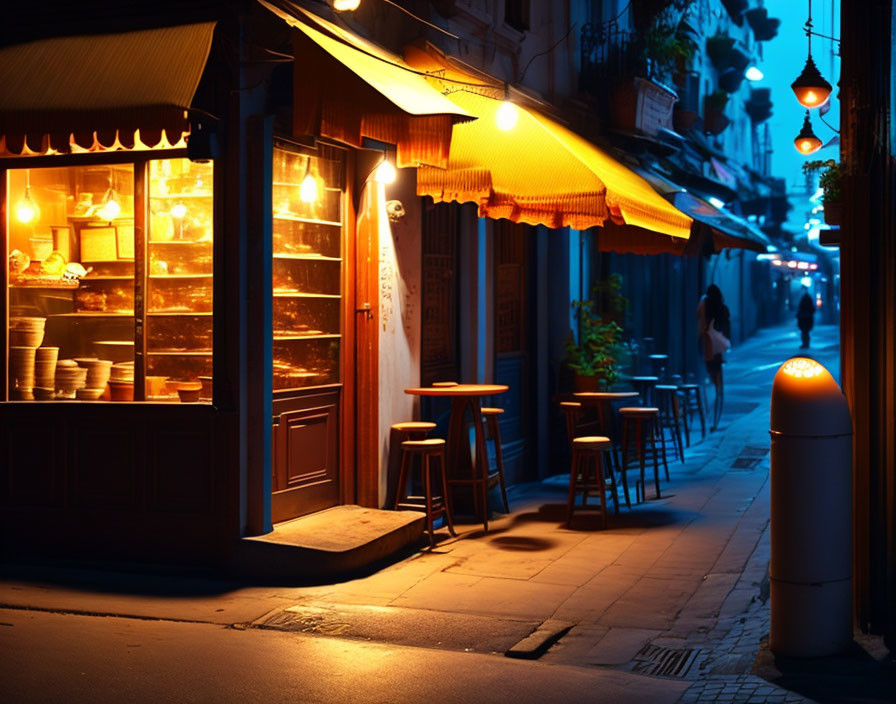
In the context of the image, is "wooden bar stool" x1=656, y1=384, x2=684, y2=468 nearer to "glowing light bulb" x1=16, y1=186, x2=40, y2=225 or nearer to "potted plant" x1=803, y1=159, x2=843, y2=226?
"potted plant" x1=803, y1=159, x2=843, y2=226

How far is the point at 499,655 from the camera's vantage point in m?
6.86

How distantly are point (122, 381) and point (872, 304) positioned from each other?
5632 millimetres

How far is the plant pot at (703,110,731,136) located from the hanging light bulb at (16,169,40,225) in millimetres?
17505

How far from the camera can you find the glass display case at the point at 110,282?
934 cm

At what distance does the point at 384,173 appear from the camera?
1065cm

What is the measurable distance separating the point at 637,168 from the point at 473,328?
5.08 metres

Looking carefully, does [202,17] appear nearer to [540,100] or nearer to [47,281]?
[47,281]

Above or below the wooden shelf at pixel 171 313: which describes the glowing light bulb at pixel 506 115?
above

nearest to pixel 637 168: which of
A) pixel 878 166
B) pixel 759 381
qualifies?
pixel 878 166

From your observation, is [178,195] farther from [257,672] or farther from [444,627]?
[257,672]

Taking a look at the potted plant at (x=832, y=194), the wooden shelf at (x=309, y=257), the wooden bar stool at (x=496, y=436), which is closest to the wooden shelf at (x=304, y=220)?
the wooden shelf at (x=309, y=257)

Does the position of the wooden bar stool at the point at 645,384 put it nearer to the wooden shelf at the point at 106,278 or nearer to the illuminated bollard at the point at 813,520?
the wooden shelf at the point at 106,278

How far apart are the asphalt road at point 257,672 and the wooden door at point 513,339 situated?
687cm

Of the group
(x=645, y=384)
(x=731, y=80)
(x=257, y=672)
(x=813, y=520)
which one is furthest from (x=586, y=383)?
(x=731, y=80)
